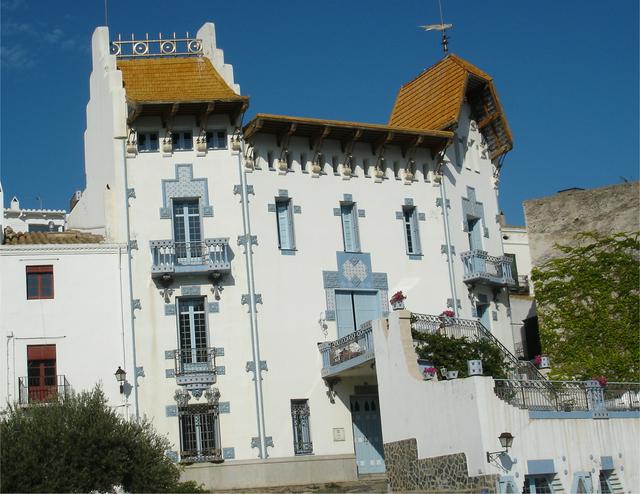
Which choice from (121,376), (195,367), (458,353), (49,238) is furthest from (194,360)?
(458,353)

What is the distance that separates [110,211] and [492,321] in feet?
44.3

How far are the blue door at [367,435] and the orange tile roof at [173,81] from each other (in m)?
10.1

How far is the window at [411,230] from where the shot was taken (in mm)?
36281

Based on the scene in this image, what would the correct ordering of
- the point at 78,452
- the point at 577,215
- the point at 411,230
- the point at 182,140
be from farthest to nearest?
1. the point at 577,215
2. the point at 411,230
3. the point at 182,140
4. the point at 78,452

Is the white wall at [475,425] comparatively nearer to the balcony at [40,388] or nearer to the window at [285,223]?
the window at [285,223]

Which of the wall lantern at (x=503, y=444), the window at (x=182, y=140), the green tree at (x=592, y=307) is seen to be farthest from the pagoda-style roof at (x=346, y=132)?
the wall lantern at (x=503, y=444)

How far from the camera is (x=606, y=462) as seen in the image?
2878 cm

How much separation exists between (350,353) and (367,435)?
3.02 m

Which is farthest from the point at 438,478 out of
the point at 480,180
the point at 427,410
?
the point at 480,180

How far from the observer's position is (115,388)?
102 ft

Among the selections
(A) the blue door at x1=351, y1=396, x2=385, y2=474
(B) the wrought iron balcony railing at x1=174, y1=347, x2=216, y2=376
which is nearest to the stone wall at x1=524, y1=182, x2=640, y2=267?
(A) the blue door at x1=351, y1=396, x2=385, y2=474

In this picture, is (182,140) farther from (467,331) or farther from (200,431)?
(467,331)

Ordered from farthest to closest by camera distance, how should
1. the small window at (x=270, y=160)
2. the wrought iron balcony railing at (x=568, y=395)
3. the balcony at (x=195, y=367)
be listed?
the small window at (x=270, y=160), the balcony at (x=195, y=367), the wrought iron balcony railing at (x=568, y=395)

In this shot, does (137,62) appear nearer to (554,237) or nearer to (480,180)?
(480,180)
